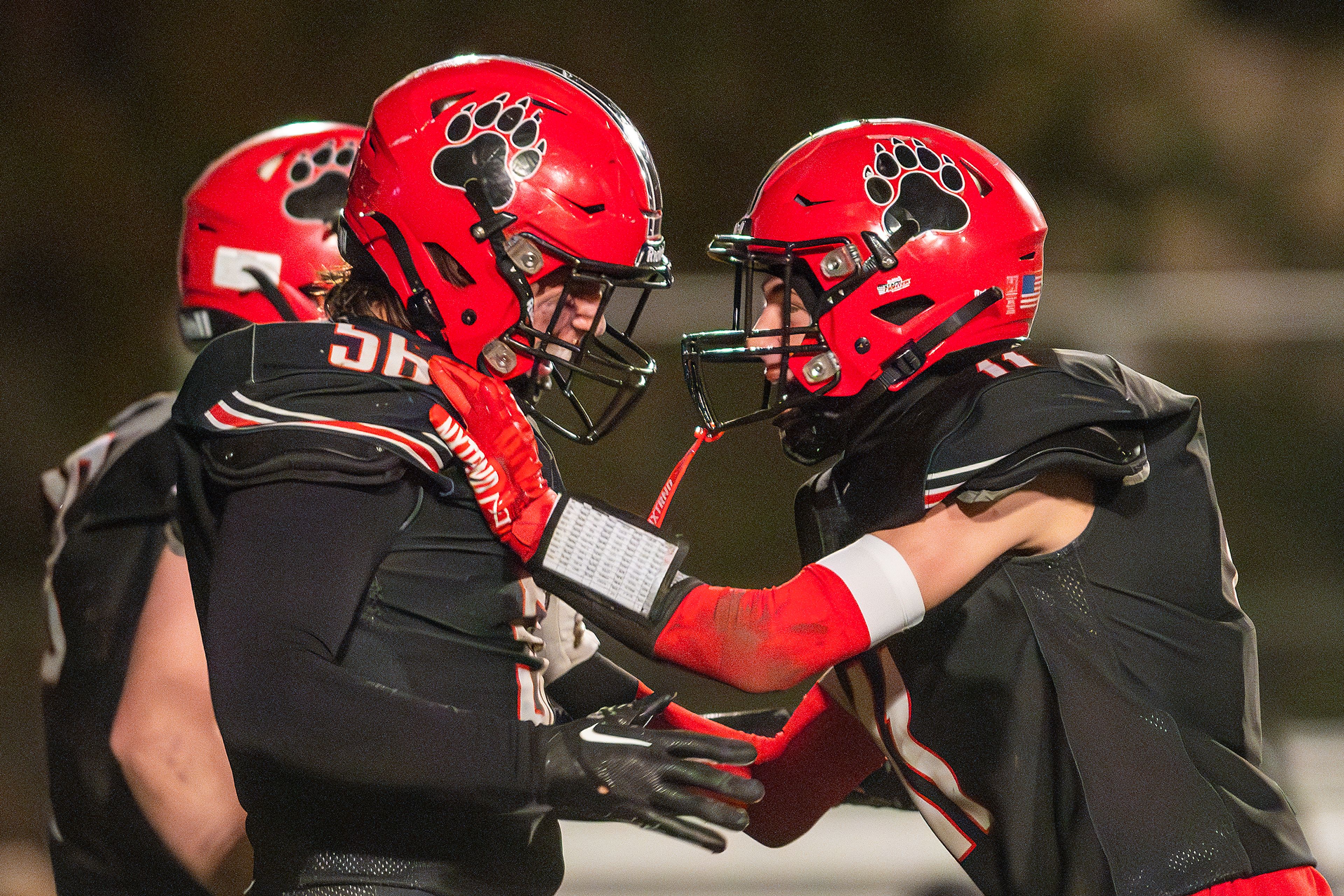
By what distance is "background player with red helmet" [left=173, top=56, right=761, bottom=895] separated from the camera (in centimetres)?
149

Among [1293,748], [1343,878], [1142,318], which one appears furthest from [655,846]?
[1142,318]

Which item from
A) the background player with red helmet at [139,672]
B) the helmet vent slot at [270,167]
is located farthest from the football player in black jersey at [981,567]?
the helmet vent slot at [270,167]

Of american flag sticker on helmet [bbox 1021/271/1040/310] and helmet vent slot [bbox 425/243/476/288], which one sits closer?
helmet vent slot [bbox 425/243/476/288]

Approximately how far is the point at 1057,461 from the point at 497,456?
2.57 feet

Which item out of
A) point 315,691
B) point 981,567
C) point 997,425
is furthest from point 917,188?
point 315,691

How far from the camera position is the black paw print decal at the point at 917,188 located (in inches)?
80.6

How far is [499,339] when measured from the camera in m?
1.87

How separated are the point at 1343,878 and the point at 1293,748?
3.18ft

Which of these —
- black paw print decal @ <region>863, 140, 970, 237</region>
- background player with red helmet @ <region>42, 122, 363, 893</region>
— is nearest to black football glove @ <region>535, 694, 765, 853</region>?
black paw print decal @ <region>863, 140, 970, 237</region>

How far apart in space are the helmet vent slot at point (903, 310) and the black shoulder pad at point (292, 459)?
2.96 ft

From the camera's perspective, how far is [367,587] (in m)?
1.59

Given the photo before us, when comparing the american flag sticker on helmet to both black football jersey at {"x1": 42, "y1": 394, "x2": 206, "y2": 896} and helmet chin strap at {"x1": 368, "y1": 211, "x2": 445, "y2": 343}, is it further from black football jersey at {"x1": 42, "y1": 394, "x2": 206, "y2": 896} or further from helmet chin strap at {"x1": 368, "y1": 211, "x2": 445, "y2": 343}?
black football jersey at {"x1": 42, "y1": 394, "x2": 206, "y2": 896}

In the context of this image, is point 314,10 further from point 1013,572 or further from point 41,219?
point 1013,572

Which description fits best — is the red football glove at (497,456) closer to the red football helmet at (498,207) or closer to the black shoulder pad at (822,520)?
the red football helmet at (498,207)
